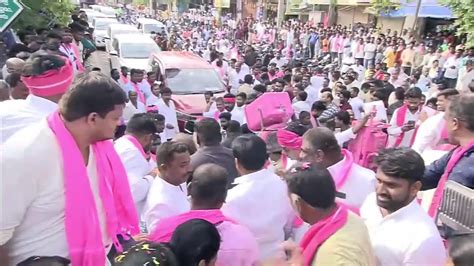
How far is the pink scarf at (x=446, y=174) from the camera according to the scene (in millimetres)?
3234

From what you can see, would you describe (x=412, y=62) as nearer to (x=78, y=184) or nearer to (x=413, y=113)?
(x=413, y=113)

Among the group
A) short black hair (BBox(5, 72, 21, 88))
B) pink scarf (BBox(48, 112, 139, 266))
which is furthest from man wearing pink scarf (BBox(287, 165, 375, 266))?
short black hair (BBox(5, 72, 21, 88))

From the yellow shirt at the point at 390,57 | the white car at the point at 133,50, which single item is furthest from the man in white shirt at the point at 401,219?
the yellow shirt at the point at 390,57

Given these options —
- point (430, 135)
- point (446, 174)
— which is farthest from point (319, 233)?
point (430, 135)

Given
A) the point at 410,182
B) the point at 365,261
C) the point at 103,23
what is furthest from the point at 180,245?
the point at 103,23

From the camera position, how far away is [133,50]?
50.7 feet

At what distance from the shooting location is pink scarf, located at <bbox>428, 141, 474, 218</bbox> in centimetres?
323

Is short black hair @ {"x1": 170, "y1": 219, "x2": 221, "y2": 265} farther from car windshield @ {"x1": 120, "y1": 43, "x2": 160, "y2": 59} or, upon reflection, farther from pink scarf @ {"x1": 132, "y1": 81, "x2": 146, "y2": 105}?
car windshield @ {"x1": 120, "y1": 43, "x2": 160, "y2": 59}

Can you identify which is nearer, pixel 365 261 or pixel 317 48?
pixel 365 261

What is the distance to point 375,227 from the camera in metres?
2.77

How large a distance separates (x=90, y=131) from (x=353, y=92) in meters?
7.21

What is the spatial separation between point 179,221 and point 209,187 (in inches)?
12.0

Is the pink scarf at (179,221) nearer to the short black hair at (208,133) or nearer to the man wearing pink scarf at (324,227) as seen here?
the man wearing pink scarf at (324,227)

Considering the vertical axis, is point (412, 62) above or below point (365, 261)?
below
